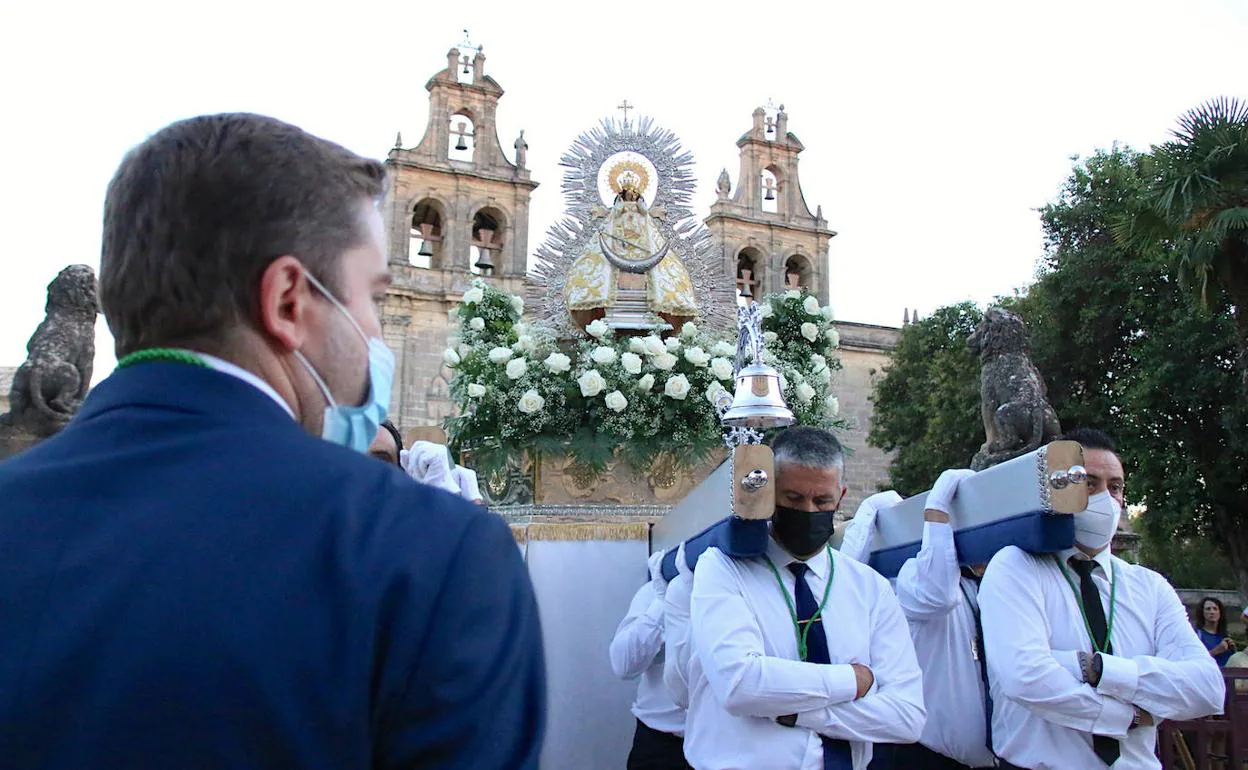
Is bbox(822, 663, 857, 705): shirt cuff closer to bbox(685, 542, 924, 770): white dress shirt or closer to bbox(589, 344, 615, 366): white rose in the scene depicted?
bbox(685, 542, 924, 770): white dress shirt

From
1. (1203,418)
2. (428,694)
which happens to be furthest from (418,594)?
(1203,418)

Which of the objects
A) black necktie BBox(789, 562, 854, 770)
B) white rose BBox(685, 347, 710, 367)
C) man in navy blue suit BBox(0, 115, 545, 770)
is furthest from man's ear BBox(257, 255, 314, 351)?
white rose BBox(685, 347, 710, 367)

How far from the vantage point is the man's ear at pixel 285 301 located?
119cm

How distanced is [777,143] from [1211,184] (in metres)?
21.5

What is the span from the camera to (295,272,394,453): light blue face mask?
127cm

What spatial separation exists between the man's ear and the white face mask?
3.43 meters

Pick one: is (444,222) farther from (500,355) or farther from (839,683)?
(839,683)

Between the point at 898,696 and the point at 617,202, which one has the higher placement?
the point at 617,202

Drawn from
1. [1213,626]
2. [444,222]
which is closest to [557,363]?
[1213,626]

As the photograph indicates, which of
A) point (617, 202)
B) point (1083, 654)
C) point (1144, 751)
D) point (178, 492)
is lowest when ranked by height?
point (1144, 751)

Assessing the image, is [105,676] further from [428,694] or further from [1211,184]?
[1211,184]

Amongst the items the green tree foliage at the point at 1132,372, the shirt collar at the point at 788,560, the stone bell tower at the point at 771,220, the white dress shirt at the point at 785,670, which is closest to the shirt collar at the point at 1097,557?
the white dress shirt at the point at 785,670

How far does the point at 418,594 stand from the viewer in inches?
39.9

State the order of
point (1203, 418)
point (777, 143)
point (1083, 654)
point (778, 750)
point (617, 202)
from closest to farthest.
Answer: point (778, 750) → point (1083, 654) → point (617, 202) → point (1203, 418) → point (777, 143)
